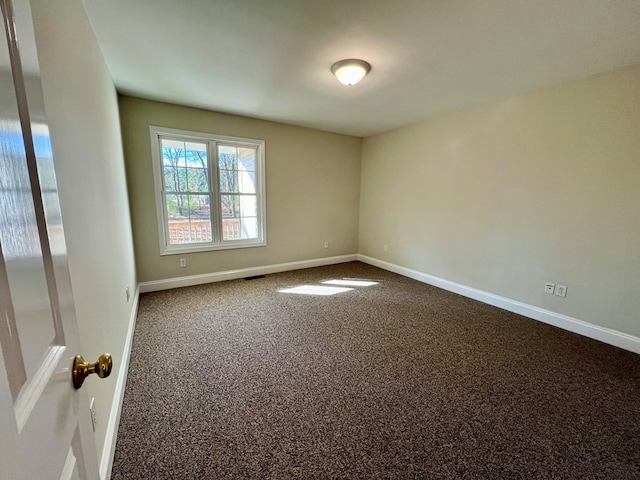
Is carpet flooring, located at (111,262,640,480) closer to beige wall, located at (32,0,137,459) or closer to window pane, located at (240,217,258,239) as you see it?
beige wall, located at (32,0,137,459)

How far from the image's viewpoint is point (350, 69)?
2.32 m

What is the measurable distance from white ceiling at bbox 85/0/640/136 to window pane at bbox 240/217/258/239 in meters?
1.79

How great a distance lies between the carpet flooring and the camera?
137 centimetres

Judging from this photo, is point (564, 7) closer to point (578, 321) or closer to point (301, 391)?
point (578, 321)

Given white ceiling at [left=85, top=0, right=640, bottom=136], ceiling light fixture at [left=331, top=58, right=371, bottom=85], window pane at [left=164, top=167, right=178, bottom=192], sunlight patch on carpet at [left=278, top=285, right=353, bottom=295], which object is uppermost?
white ceiling at [left=85, top=0, right=640, bottom=136]

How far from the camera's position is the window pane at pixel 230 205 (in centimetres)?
408

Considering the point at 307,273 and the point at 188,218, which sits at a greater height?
the point at 188,218

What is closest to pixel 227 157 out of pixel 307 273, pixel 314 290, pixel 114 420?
pixel 307 273

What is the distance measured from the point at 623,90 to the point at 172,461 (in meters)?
4.19

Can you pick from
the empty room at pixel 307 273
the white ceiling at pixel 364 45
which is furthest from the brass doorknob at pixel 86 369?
the white ceiling at pixel 364 45

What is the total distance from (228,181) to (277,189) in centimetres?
76

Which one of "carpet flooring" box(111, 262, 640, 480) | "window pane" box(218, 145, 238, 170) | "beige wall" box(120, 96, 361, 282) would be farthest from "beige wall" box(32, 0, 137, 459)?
"window pane" box(218, 145, 238, 170)

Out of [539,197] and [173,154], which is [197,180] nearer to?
[173,154]

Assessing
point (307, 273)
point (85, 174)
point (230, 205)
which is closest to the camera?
point (85, 174)
